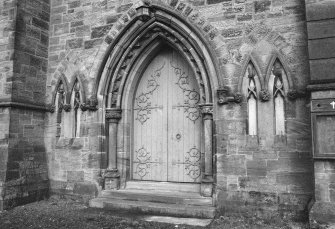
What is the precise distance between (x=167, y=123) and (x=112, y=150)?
1298 mm

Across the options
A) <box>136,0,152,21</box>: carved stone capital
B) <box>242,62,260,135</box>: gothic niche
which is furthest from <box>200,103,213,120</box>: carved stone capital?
<box>136,0,152,21</box>: carved stone capital

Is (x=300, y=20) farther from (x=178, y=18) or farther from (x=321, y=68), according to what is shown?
(x=178, y=18)

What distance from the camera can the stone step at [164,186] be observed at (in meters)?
6.30

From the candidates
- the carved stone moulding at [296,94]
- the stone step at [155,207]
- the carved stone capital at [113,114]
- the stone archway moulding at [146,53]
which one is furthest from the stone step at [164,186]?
the carved stone moulding at [296,94]

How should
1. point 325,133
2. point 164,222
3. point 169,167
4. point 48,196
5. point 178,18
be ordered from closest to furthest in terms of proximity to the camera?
point 325,133 → point 164,222 → point 178,18 → point 169,167 → point 48,196

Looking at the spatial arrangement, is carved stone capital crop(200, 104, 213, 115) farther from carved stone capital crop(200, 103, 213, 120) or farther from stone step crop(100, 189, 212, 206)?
stone step crop(100, 189, 212, 206)

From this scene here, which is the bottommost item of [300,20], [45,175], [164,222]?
[164,222]

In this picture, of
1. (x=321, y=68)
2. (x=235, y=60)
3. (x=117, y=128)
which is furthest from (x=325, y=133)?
(x=117, y=128)

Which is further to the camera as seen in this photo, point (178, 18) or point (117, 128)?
point (117, 128)

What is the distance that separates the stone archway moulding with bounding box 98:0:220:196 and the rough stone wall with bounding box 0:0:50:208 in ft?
5.05

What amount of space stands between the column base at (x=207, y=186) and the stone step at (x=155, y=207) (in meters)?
0.29

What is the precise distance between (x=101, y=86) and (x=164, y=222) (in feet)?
10.4

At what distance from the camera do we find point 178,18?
6.23m

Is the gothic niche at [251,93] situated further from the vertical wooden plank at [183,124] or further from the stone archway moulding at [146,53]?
the vertical wooden plank at [183,124]
